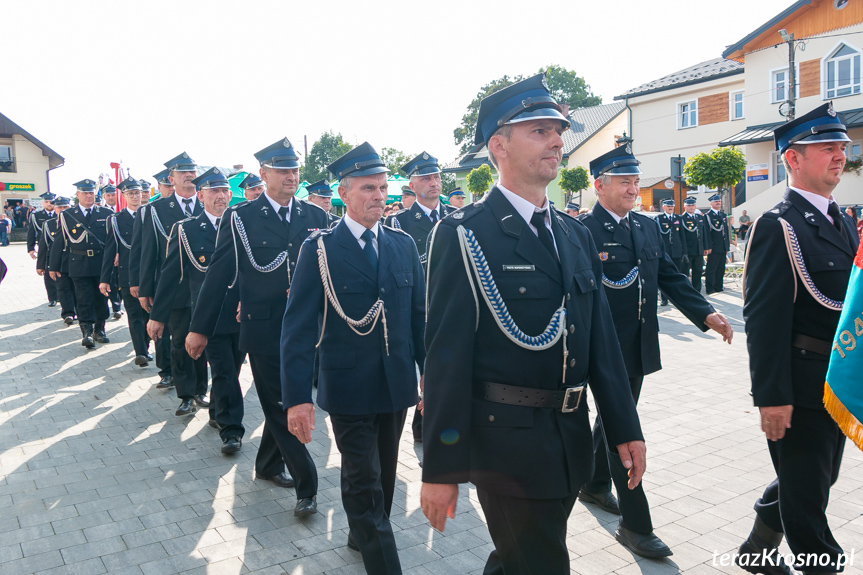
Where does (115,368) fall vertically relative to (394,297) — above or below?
below

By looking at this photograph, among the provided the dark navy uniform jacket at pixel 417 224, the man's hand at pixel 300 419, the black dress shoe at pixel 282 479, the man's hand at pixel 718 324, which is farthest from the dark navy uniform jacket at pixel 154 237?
the man's hand at pixel 718 324

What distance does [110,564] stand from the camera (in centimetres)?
400

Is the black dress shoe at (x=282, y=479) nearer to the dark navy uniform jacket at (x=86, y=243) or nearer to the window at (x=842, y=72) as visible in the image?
the dark navy uniform jacket at (x=86, y=243)

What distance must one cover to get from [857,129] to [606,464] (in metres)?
28.0

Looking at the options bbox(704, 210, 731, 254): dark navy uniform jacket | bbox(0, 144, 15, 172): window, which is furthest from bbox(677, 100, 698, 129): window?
bbox(0, 144, 15, 172): window

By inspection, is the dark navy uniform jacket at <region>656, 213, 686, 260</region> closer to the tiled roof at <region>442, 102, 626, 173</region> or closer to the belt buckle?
the belt buckle

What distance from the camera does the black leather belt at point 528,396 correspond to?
2.47 metres

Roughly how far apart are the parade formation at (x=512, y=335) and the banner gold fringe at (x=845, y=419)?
0.67 metres

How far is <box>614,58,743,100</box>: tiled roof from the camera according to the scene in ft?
112

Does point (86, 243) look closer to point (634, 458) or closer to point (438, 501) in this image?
point (438, 501)

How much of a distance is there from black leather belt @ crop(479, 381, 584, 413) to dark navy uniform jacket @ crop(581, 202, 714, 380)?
2.05 metres

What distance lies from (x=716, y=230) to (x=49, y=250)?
15359 mm

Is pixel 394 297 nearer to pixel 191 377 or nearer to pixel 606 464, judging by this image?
pixel 606 464

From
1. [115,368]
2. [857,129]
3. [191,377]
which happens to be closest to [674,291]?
[191,377]
